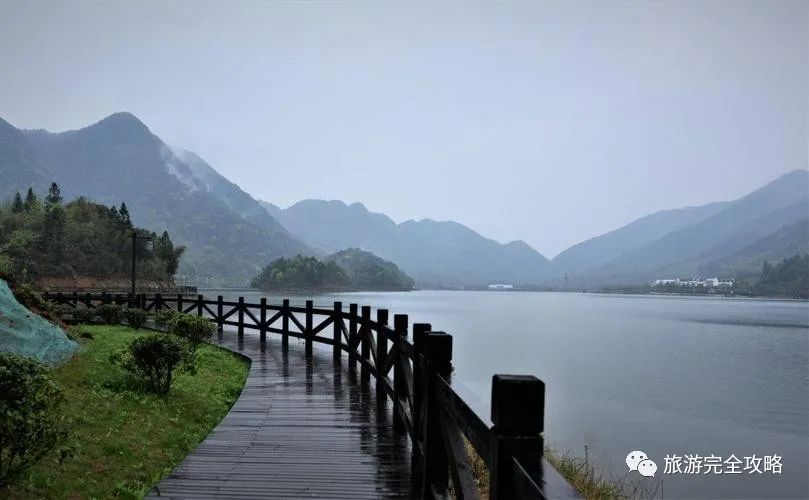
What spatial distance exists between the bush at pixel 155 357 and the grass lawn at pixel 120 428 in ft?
0.86

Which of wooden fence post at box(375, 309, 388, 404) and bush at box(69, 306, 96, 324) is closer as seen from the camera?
wooden fence post at box(375, 309, 388, 404)

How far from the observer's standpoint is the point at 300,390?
988 cm

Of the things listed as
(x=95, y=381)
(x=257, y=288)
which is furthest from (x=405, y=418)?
(x=257, y=288)

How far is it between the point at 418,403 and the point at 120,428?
4.46 meters

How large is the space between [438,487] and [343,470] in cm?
157

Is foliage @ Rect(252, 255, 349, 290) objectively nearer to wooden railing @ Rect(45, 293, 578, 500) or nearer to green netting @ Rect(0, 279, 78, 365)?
green netting @ Rect(0, 279, 78, 365)

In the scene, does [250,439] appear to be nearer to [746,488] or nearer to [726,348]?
[746,488]

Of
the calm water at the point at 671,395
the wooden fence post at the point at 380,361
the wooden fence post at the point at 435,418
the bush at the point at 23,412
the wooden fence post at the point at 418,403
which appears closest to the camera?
the bush at the point at 23,412

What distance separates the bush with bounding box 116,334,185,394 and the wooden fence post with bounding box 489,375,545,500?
8078mm

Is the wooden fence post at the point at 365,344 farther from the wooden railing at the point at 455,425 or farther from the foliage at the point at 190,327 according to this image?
the foliage at the point at 190,327

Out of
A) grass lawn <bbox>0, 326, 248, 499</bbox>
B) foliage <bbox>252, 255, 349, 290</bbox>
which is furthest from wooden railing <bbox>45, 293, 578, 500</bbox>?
foliage <bbox>252, 255, 349, 290</bbox>

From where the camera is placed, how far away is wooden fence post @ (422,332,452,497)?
14.3 feet

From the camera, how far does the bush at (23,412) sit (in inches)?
165

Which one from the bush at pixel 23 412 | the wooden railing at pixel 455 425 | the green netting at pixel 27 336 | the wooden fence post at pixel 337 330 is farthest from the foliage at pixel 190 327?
the bush at pixel 23 412
